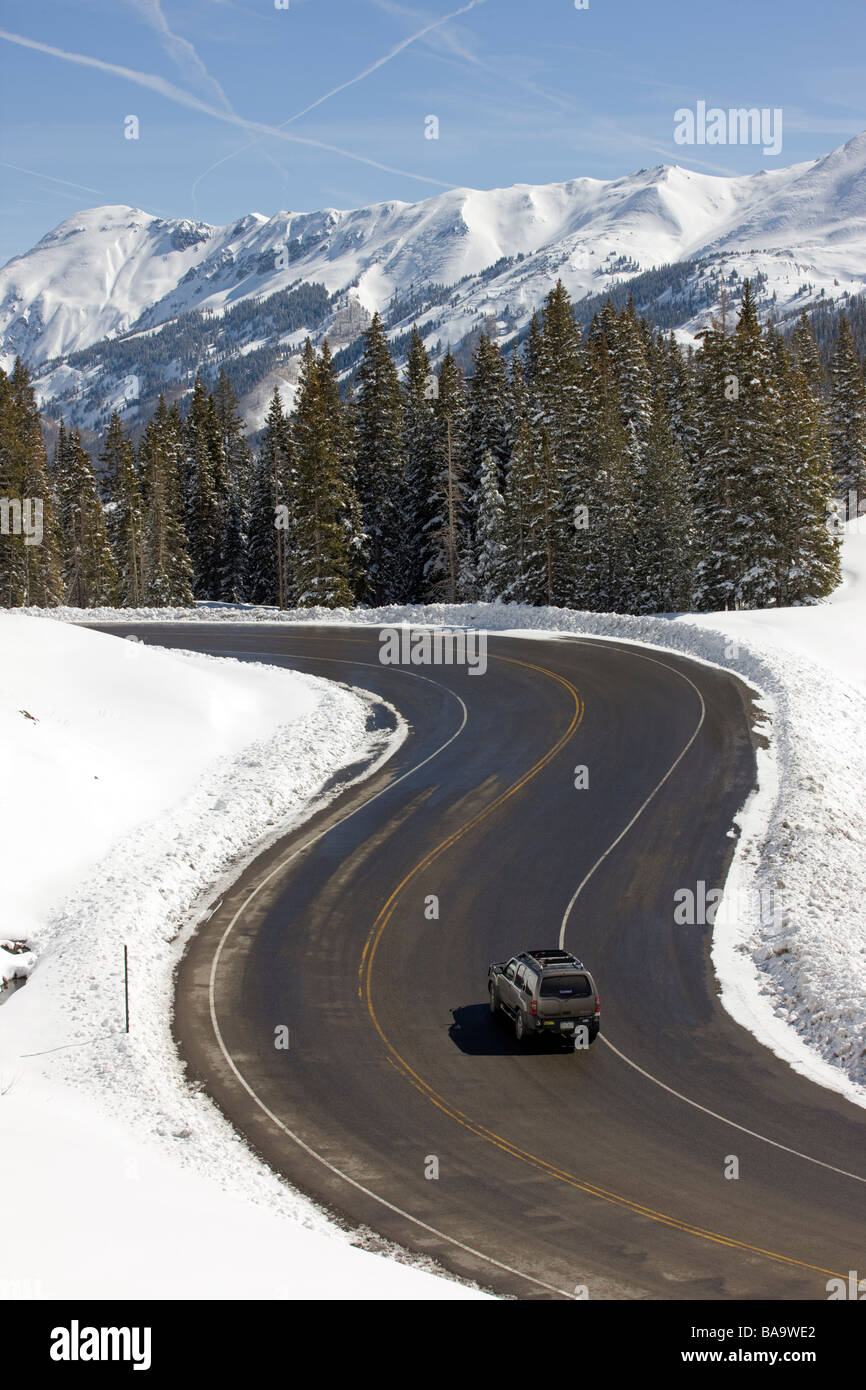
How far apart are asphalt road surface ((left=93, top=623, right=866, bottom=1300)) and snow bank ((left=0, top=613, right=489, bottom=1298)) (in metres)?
1.01

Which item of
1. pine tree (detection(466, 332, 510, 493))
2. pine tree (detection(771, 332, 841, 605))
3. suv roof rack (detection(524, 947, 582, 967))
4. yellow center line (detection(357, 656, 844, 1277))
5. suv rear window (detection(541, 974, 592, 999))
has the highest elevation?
Result: pine tree (detection(466, 332, 510, 493))

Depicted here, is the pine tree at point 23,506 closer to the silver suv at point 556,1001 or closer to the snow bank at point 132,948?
the snow bank at point 132,948

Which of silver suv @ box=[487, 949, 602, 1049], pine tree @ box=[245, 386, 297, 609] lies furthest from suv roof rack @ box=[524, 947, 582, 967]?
pine tree @ box=[245, 386, 297, 609]

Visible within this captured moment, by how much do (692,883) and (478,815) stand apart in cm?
634

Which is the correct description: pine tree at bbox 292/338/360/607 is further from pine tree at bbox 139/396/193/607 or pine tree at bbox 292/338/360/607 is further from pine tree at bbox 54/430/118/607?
pine tree at bbox 54/430/118/607

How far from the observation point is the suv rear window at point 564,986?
18641 mm

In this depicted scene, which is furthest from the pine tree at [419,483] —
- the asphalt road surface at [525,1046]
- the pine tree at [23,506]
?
the asphalt road surface at [525,1046]

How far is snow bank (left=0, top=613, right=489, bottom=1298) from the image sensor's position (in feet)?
39.6

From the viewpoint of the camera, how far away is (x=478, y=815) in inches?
1177

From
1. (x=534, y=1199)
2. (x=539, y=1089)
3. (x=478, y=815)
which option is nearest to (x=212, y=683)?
(x=478, y=815)

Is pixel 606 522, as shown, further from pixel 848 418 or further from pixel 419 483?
pixel 848 418

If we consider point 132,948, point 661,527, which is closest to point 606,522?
point 661,527

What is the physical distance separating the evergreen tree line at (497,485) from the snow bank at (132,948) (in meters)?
24.8

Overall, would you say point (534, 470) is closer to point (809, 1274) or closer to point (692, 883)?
point (692, 883)
